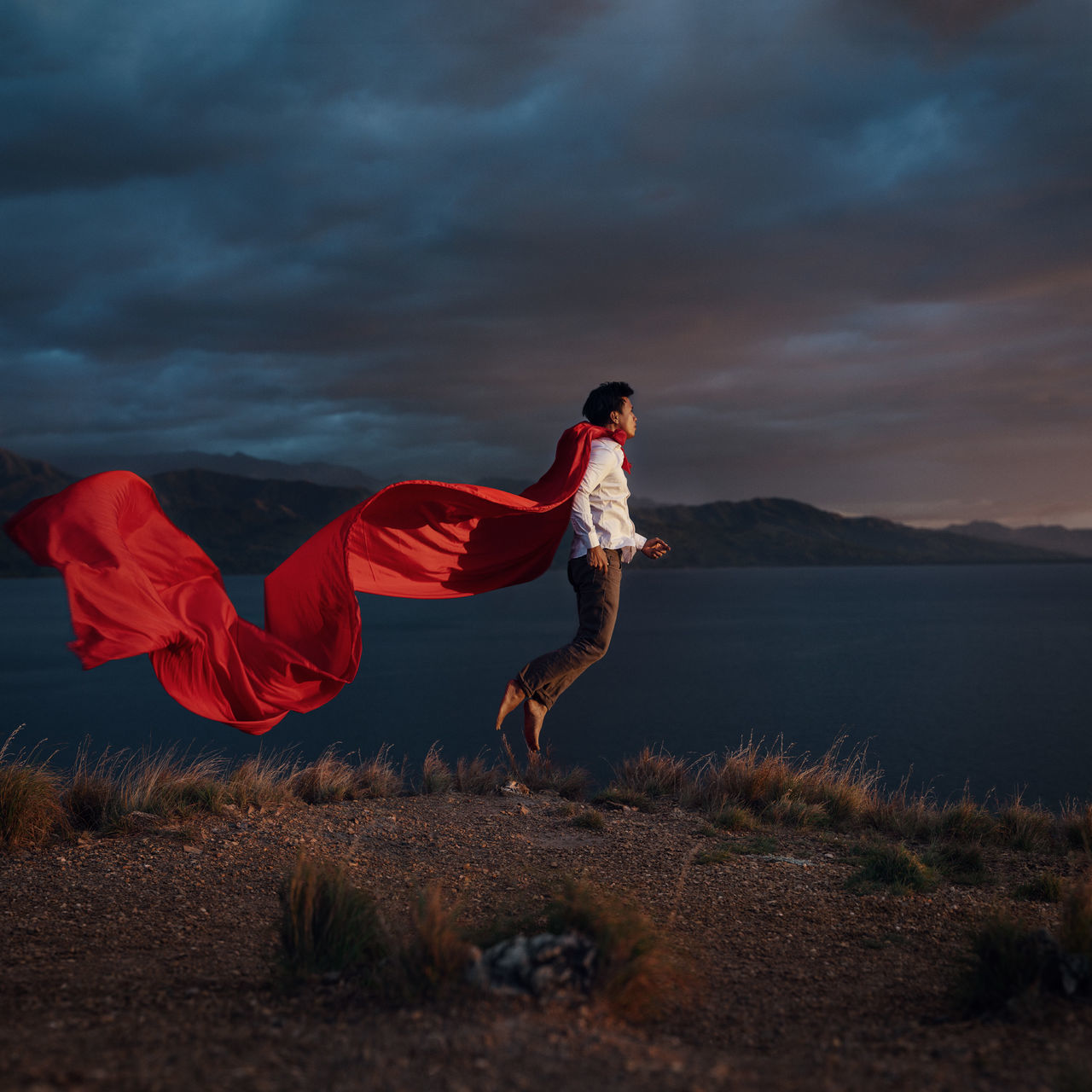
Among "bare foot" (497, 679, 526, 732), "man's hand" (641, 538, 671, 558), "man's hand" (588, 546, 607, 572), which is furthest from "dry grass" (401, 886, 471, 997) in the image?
"man's hand" (641, 538, 671, 558)

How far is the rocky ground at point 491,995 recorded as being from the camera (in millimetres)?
2770

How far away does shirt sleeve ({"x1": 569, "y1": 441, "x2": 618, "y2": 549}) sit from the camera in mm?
5887

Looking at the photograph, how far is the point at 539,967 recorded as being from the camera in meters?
3.24

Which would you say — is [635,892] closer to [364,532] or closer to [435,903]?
[435,903]

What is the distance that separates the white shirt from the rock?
9.81 ft

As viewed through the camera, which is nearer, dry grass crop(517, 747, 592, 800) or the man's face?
the man's face

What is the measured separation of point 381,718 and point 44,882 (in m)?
42.1

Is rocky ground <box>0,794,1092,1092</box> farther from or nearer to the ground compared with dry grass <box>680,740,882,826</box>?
farther from the ground

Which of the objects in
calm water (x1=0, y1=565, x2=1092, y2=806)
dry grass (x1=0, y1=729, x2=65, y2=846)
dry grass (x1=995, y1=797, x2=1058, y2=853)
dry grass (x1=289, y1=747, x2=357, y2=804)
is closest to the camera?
dry grass (x1=0, y1=729, x2=65, y2=846)

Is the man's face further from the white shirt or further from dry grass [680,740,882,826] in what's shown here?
dry grass [680,740,882,826]

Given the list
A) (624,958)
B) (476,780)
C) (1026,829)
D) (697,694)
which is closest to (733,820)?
(1026,829)

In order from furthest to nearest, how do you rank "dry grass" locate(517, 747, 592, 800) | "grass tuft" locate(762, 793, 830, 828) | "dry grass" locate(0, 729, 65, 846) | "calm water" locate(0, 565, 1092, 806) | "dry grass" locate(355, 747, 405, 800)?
1. "calm water" locate(0, 565, 1092, 806)
2. "dry grass" locate(517, 747, 592, 800)
3. "dry grass" locate(355, 747, 405, 800)
4. "grass tuft" locate(762, 793, 830, 828)
5. "dry grass" locate(0, 729, 65, 846)

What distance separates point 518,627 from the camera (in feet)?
297

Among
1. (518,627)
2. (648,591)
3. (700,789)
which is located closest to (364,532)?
(700,789)
